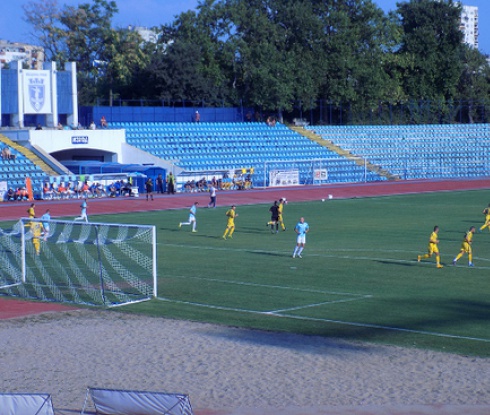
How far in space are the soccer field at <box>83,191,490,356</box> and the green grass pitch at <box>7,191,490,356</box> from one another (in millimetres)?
30

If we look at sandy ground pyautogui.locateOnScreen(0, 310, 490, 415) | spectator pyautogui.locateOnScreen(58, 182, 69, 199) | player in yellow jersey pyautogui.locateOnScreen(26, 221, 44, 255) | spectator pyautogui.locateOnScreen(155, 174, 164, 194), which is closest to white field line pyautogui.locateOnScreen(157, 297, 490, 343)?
sandy ground pyautogui.locateOnScreen(0, 310, 490, 415)

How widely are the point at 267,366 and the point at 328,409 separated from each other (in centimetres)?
291

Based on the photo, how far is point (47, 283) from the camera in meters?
25.8

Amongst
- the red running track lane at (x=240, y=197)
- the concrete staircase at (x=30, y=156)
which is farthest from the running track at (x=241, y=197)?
the concrete staircase at (x=30, y=156)

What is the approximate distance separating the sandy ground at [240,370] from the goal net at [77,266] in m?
4.15

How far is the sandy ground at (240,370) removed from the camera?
13781mm

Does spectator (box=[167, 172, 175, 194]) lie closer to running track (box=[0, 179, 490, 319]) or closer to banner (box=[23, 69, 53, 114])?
running track (box=[0, 179, 490, 319])

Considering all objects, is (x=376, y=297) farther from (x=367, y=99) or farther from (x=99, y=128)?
(x=367, y=99)

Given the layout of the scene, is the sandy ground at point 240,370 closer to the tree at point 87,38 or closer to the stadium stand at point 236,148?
the stadium stand at point 236,148

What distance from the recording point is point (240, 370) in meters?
15.9

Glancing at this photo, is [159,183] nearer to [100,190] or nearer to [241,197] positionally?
[100,190]

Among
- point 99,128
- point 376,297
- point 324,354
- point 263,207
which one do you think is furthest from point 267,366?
point 99,128

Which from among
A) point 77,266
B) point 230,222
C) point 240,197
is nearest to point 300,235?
point 230,222

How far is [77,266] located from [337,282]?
354 inches
